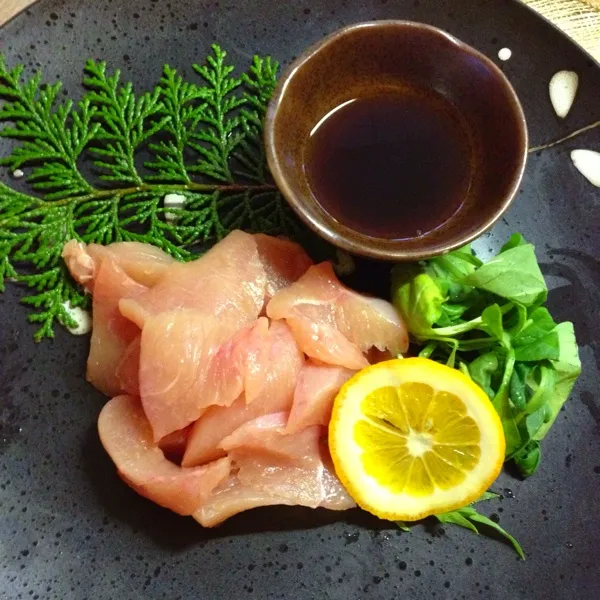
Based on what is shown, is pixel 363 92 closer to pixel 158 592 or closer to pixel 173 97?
pixel 173 97

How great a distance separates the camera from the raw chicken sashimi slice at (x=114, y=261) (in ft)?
7.04

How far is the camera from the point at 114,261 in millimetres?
2123

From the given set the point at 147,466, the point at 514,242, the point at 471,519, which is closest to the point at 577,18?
the point at 514,242

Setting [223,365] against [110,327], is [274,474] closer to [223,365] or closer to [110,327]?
[223,365]

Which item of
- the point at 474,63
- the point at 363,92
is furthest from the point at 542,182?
the point at 363,92

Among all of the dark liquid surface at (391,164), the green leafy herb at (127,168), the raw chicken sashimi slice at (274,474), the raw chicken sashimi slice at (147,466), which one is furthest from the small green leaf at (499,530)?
→ the green leafy herb at (127,168)

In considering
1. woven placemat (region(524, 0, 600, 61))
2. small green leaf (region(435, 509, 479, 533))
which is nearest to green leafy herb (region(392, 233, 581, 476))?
small green leaf (region(435, 509, 479, 533))

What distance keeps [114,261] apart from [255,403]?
668mm

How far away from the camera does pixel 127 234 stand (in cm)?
226

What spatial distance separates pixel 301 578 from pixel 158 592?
46cm

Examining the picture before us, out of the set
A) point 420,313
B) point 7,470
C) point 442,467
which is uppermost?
point 7,470

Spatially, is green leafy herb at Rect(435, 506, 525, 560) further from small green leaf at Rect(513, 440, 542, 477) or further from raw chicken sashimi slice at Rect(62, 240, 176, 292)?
raw chicken sashimi slice at Rect(62, 240, 176, 292)

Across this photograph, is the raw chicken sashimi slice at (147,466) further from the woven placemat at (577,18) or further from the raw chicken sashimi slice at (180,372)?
the woven placemat at (577,18)

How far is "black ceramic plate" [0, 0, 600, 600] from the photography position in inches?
80.6
